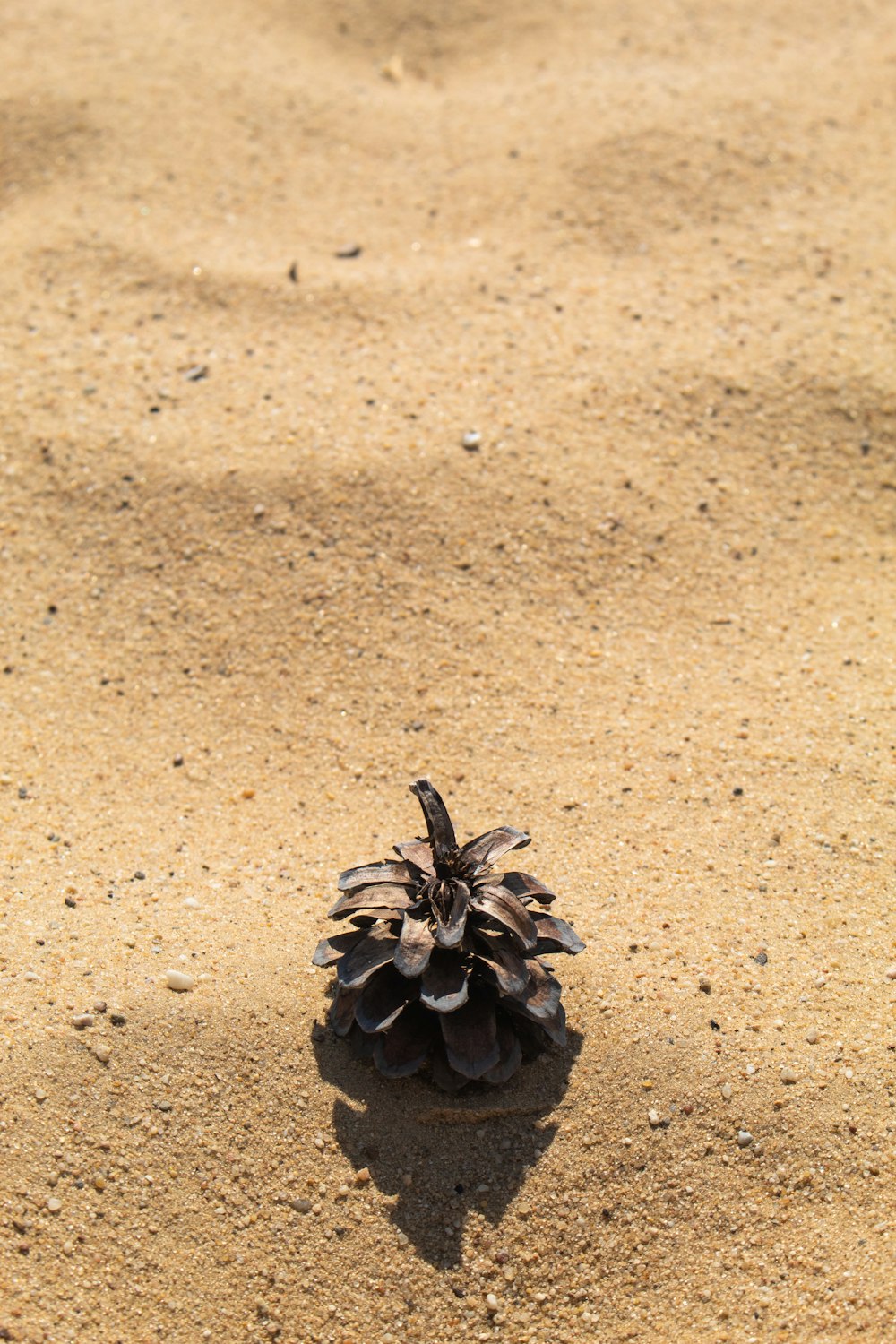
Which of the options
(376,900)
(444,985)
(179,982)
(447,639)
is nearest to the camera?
(444,985)

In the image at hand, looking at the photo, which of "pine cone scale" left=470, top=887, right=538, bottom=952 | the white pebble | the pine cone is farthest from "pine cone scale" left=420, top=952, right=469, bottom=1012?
the white pebble

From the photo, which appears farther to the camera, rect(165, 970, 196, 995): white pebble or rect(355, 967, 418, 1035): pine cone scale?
rect(165, 970, 196, 995): white pebble

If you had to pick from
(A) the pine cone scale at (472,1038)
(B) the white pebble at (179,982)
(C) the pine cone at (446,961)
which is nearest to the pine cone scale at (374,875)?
(C) the pine cone at (446,961)

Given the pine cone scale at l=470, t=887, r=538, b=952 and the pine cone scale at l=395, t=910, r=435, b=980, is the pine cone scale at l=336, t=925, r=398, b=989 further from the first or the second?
the pine cone scale at l=470, t=887, r=538, b=952

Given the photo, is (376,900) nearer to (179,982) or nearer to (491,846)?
(491,846)

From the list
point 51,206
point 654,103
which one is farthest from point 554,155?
point 51,206

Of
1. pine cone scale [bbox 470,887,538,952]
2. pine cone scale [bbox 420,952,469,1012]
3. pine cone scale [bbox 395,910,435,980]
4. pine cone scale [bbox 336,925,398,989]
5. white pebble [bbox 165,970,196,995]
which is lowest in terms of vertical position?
white pebble [bbox 165,970,196,995]

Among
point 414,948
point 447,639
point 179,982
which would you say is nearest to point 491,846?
point 414,948

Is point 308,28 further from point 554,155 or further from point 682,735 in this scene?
point 682,735
